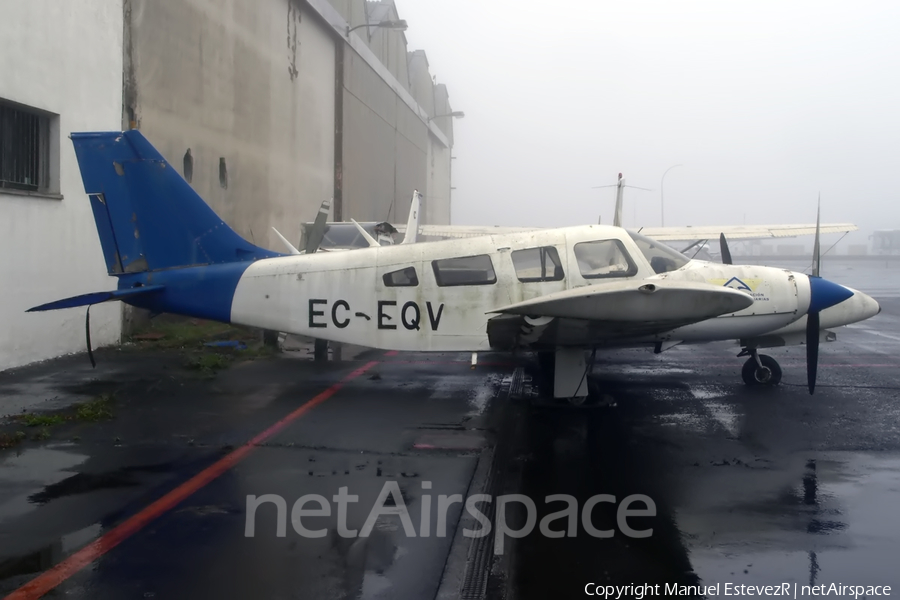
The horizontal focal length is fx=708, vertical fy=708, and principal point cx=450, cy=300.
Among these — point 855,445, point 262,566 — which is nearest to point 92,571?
point 262,566

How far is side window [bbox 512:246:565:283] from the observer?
847 centimetres

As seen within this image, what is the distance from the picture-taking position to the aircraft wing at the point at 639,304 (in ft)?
23.1

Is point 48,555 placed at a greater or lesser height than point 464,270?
lesser

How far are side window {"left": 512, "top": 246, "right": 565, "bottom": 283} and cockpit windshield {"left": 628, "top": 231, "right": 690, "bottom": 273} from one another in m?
1.12

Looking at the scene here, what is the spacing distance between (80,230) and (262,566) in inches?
387

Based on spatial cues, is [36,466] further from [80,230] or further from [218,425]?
[80,230]

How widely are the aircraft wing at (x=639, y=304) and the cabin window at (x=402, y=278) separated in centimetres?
180

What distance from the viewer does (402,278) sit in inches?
343

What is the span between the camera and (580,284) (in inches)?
331

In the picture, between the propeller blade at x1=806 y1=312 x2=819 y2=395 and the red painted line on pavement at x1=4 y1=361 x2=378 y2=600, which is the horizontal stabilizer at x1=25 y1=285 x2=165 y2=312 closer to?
the red painted line on pavement at x1=4 y1=361 x2=378 y2=600

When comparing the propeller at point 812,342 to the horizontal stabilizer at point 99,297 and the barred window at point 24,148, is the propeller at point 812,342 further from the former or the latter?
the barred window at point 24,148

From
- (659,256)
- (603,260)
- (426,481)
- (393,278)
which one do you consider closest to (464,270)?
(393,278)

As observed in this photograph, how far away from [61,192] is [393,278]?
258 inches

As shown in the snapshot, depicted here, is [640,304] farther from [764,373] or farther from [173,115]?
[173,115]
